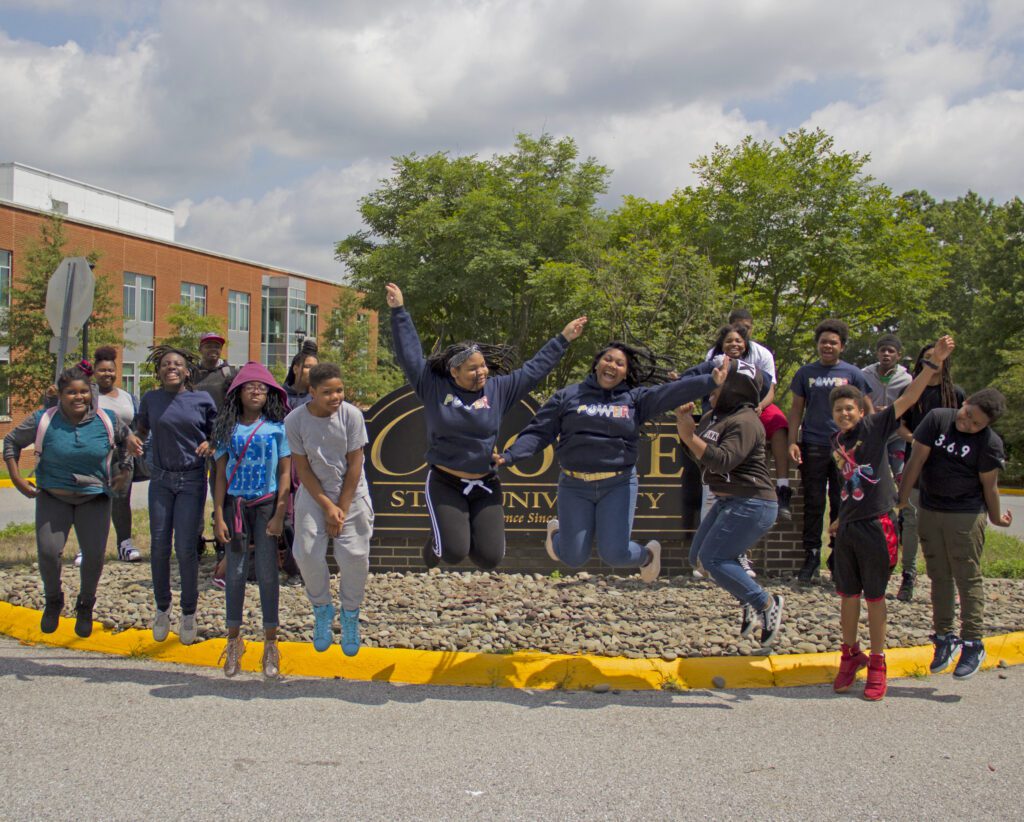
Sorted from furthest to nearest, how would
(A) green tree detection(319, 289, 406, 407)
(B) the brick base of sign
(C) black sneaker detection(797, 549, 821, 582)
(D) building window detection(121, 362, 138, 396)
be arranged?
Answer: (A) green tree detection(319, 289, 406, 407), (D) building window detection(121, 362, 138, 396), (B) the brick base of sign, (C) black sneaker detection(797, 549, 821, 582)

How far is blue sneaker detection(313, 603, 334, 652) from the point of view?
18.0 ft

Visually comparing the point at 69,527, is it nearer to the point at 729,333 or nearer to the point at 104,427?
the point at 104,427

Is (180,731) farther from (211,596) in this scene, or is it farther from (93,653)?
(211,596)

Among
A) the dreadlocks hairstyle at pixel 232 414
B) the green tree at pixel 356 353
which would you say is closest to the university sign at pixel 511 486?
the dreadlocks hairstyle at pixel 232 414

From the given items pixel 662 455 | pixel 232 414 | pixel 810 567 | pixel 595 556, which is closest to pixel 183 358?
pixel 232 414

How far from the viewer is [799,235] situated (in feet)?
98.2

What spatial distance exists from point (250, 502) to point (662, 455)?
4127 millimetres

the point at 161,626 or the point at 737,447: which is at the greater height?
the point at 737,447

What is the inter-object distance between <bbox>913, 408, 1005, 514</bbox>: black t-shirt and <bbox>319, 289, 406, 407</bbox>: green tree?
36.6 metres

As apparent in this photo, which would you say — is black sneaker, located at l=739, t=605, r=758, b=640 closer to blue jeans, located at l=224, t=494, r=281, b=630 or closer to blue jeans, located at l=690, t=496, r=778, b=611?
blue jeans, located at l=690, t=496, r=778, b=611

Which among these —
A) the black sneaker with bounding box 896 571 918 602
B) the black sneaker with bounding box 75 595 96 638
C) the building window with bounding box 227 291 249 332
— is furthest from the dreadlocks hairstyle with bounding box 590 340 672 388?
the building window with bounding box 227 291 249 332

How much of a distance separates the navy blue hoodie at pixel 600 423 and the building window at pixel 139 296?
128 feet

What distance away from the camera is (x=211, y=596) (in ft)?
24.0

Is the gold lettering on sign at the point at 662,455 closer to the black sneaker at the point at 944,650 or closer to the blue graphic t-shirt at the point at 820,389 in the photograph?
the blue graphic t-shirt at the point at 820,389
